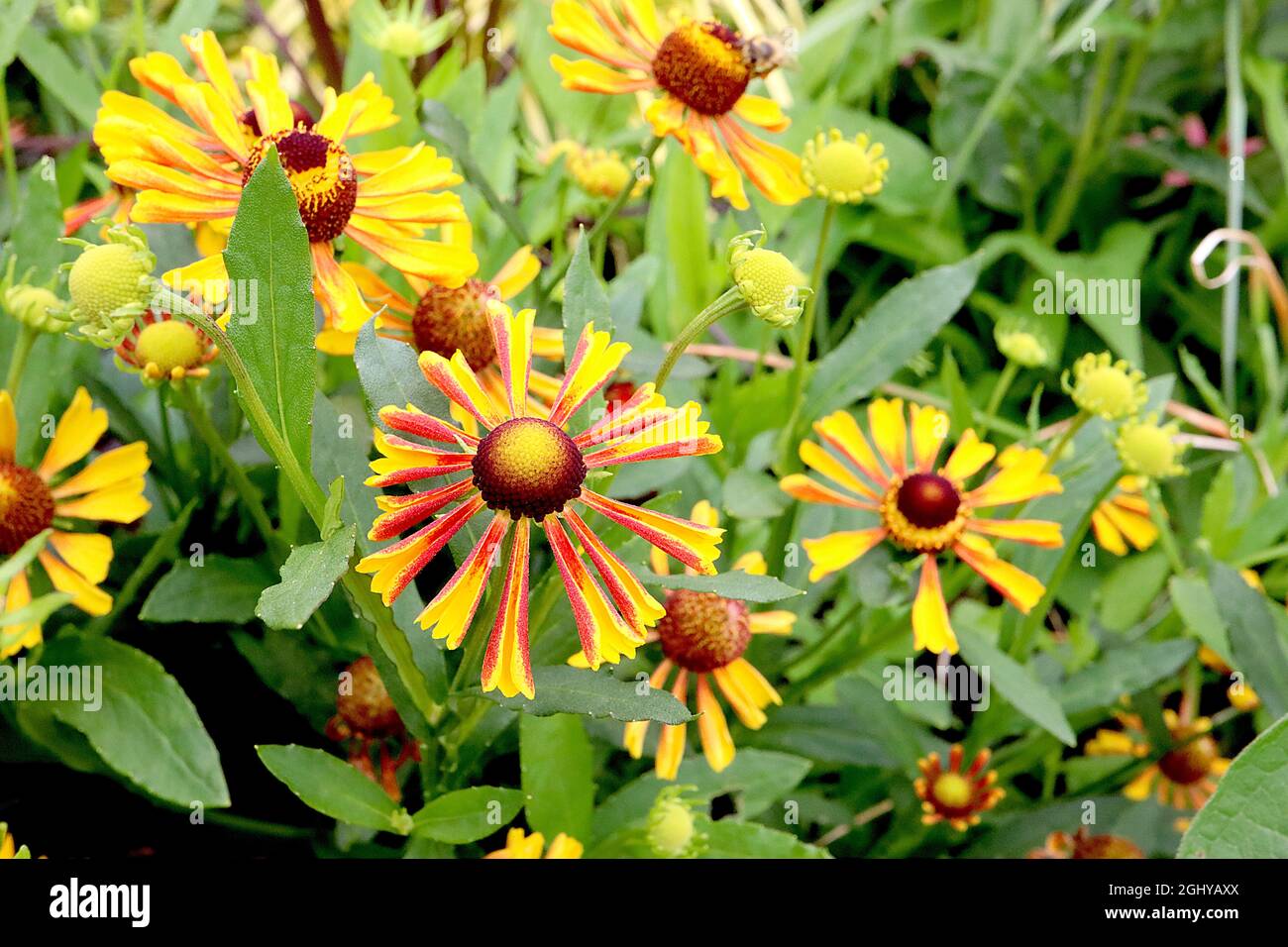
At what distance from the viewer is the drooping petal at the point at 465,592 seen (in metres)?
0.51

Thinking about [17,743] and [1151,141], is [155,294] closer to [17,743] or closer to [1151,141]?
[17,743]

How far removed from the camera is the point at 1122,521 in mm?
952

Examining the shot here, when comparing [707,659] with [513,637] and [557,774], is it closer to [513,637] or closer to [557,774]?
[557,774]

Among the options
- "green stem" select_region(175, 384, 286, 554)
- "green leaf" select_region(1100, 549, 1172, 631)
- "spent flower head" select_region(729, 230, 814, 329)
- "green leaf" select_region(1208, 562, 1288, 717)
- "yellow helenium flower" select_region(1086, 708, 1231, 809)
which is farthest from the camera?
"green leaf" select_region(1100, 549, 1172, 631)

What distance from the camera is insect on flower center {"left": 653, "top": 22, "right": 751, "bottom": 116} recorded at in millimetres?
773

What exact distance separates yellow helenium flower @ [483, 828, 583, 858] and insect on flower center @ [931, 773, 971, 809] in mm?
329

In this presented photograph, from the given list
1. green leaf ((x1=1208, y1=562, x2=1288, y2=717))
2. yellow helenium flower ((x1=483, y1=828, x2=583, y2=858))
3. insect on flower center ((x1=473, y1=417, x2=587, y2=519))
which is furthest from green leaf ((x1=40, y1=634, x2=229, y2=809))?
green leaf ((x1=1208, y1=562, x2=1288, y2=717))

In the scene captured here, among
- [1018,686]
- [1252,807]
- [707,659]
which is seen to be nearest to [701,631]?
[707,659]

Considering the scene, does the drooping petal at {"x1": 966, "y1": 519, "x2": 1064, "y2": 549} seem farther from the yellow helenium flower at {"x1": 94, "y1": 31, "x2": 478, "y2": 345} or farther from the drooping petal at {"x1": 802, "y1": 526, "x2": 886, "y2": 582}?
the yellow helenium flower at {"x1": 94, "y1": 31, "x2": 478, "y2": 345}

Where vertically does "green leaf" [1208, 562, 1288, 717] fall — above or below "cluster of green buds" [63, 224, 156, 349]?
below

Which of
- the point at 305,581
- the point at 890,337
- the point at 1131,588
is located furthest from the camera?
the point at 1131,588

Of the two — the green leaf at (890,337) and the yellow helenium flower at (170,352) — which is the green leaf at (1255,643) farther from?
the yellow helenium flower at (170,352)

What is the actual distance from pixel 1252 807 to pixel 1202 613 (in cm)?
30

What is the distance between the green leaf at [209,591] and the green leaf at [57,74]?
0.39 m
